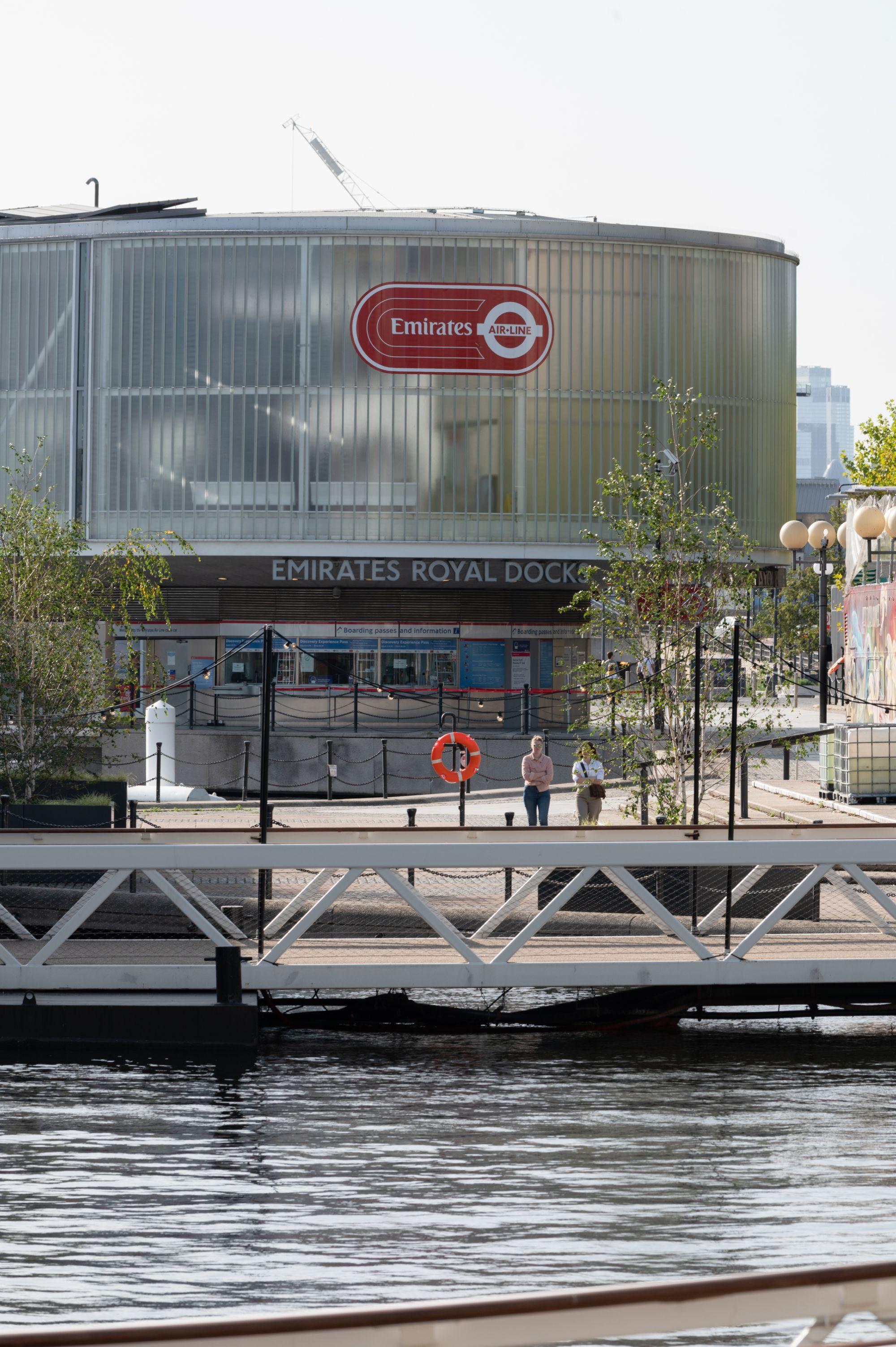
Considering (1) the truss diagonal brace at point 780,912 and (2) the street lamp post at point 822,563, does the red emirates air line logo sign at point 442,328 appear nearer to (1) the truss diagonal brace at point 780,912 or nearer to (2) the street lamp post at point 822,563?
(2) the street lamp post at point 822,563

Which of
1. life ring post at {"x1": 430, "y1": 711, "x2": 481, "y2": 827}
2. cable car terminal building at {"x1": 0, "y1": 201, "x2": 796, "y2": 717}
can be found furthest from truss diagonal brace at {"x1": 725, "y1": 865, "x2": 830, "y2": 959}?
cable car terminal building at {"x1": 0, "y1": 201, "x2": 796, "y2": 717}

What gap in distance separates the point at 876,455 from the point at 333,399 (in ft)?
59.8

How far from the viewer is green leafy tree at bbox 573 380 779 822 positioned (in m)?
18.3

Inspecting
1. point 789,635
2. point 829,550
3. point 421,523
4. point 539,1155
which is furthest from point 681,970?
point 829,550

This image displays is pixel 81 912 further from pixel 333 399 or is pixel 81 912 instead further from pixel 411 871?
pixel 333 399

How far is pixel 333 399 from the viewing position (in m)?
45.3

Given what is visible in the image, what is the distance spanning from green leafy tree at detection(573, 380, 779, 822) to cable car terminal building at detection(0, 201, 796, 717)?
25711 millimetres

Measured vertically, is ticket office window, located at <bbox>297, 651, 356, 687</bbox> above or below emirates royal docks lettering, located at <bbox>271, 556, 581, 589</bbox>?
below

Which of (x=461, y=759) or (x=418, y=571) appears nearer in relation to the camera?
(x=461, y=759)

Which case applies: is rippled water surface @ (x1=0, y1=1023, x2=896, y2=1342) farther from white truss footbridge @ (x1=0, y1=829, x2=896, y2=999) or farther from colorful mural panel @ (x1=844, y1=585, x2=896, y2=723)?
colorful mural panel @ (x1=844, y1=585, x2=896, y2=723)

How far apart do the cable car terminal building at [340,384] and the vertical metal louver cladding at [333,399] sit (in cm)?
6

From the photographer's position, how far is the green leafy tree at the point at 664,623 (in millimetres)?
18266

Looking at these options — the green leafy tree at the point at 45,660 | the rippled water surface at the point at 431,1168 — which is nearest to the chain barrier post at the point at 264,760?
the rippled water surface at the point at 431,1168

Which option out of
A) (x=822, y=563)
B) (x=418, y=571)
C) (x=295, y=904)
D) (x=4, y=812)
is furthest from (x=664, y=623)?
(x=418, y=571)
